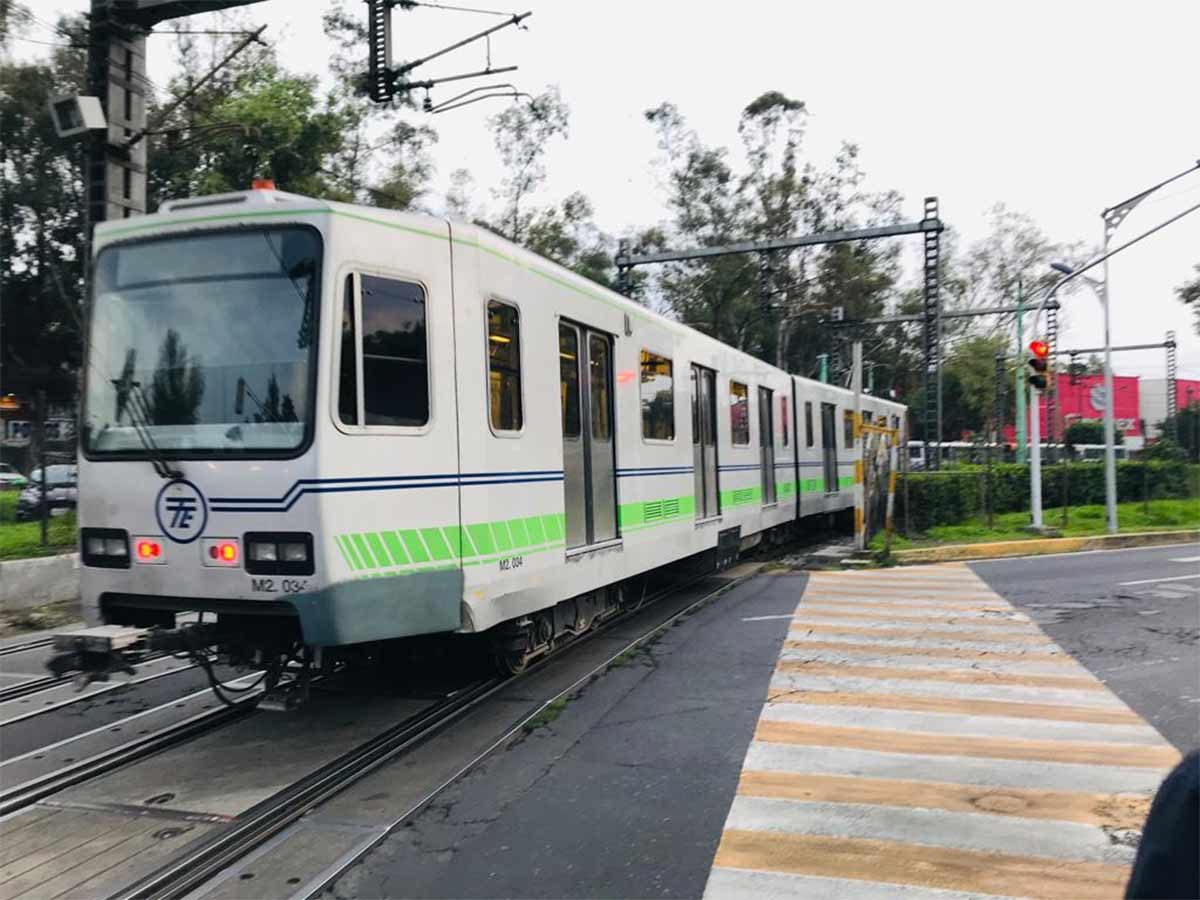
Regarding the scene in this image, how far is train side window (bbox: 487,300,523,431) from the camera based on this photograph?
6.44 m

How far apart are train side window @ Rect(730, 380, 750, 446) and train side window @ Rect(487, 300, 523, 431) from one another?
644 cm

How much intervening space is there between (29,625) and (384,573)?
24.8ft

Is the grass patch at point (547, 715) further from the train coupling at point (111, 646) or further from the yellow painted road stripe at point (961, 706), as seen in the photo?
the train coupling at point (111, 646)

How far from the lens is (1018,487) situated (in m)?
22.5

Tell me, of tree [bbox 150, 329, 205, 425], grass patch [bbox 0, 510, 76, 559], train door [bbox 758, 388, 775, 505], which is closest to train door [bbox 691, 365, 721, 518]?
train door [bbox 758, 388, 775, 505]

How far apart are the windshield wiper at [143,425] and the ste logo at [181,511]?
72mm

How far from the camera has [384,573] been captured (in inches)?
215

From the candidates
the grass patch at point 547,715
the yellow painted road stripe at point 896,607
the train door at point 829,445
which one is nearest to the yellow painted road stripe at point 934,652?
the yellow painted road stripe at point 896,607

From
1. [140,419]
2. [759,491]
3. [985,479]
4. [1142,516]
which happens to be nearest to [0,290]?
[759,491]

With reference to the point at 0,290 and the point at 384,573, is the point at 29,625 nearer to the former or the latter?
the point at 384,573

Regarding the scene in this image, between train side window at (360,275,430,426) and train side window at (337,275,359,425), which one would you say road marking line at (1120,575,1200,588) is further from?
train side window at (337,275,359,425)

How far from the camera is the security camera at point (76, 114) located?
9953mm

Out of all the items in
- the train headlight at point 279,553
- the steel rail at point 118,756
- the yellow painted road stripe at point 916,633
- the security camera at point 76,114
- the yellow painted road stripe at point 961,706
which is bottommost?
the yellow painted road stripe at point 961,706

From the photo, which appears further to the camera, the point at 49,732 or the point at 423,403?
the point at 49,732
